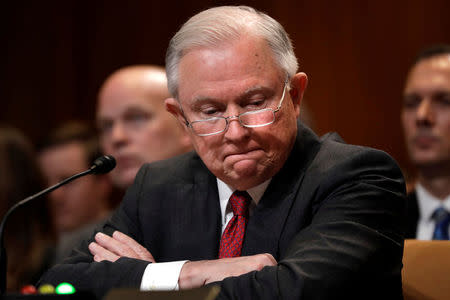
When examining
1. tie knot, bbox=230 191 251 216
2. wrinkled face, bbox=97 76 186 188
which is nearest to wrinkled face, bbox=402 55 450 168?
wrinkled face, bbox=97 76 186 188

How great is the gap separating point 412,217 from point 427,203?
0.41 feet

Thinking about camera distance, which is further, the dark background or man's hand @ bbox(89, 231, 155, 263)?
the dark background

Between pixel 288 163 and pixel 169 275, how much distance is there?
1.71ft

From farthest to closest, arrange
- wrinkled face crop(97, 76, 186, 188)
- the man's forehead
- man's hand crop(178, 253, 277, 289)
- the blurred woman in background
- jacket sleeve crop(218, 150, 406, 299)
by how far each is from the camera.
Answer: wrinkled face crop(97, 76, 186, 188) < the man's forehead < the blurred woman in background < man's hand crop(178, 253, 277, 289) < jacket sleeve crop(218, 150, 406, 299)

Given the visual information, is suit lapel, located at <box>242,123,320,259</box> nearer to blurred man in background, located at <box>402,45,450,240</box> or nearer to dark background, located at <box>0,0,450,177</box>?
blurred man in background, located at <box>402,45,450,240</box>

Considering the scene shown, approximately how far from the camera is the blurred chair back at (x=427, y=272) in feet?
6.75

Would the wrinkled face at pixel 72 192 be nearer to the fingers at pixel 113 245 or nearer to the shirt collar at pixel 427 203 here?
the shirt collar at pixel 427 203

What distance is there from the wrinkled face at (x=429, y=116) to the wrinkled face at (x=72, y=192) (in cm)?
229

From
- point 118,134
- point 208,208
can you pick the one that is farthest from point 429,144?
point 208,208

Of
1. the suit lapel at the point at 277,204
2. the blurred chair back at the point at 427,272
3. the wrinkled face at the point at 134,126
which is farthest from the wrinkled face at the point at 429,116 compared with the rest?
the suit lapel at the point at 277,204

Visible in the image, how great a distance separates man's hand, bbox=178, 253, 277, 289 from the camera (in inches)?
71.7

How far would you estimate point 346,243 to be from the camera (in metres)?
1.78

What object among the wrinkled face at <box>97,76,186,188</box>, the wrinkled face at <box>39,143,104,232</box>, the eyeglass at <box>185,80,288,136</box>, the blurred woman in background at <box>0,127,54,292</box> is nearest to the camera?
the eyeglass at <box>185,80,288,136</box>

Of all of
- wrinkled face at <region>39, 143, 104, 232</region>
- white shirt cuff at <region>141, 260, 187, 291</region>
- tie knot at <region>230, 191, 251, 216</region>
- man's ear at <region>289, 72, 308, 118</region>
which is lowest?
wrinkled face at <region>39, 143, 104, 232</region>
